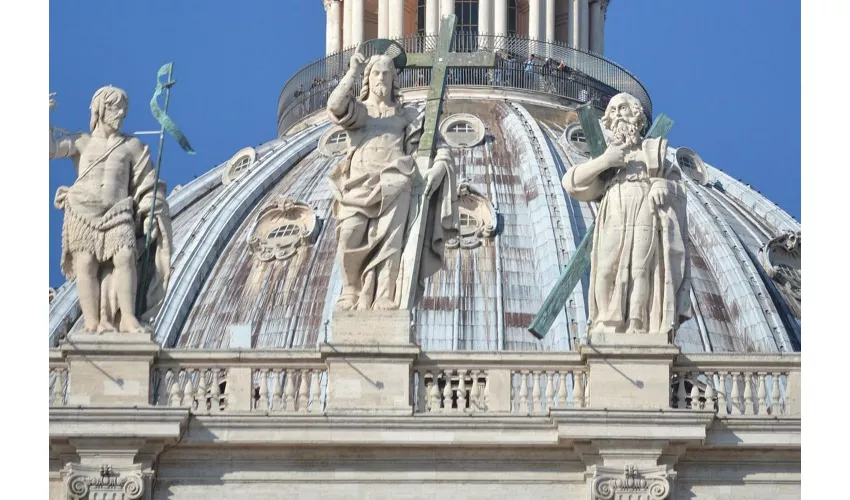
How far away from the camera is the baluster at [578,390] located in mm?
47938

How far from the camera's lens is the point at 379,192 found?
4925 cm

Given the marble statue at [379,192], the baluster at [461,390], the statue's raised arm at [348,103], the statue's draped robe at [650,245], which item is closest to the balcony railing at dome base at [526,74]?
the marble statue at [379,192]

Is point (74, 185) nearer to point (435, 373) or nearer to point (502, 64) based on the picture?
point (435, 373)

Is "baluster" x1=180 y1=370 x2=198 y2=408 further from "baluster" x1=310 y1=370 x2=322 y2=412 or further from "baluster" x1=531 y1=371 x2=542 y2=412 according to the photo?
"baluster" x1=531 y1=371 x2=542 y2=412

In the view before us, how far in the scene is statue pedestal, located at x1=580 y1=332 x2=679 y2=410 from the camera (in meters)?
47.8

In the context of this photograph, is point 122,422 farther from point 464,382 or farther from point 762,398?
point 762,398

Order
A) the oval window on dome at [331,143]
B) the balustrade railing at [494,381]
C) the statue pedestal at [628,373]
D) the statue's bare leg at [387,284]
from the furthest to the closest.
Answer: the oval window on dome at [331,143]
the statue's bare leg at [387,284]
the balustrade railing at [494,381]
the statue pedestal at [628,373]

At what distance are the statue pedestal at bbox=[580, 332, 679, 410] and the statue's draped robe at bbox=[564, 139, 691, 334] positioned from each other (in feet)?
1.78

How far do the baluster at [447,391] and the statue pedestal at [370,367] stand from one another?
0.46 meters

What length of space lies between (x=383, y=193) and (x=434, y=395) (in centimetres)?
294

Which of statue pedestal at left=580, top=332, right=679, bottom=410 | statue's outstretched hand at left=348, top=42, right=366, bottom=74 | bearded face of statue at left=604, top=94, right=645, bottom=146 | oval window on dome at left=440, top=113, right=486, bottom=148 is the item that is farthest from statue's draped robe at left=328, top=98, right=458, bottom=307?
oval window on dome at left=440, top=113, right=486, bottom=148

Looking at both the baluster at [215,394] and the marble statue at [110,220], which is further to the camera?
the marble statue at [110,220]

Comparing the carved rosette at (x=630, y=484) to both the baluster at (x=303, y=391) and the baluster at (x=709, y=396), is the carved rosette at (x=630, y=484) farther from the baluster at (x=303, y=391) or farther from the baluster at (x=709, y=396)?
the baluster at (x=303, y=391)

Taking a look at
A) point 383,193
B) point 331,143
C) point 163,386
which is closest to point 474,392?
point 383,193
